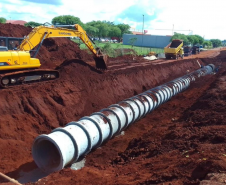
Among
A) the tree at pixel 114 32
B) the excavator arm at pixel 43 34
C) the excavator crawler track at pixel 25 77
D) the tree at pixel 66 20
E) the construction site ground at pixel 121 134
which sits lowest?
the construction site ground at pixel 121 134

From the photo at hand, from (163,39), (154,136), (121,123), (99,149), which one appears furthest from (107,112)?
(163,39)

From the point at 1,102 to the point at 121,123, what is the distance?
5.90 metres

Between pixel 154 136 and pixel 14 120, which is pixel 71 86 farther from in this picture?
pixel 154 136

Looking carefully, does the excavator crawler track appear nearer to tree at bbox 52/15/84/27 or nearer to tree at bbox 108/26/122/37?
tree at bbox 52/15/84/27

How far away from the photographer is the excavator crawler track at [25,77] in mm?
13442

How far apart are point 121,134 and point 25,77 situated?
22.6 ft

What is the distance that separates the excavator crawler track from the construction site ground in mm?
831

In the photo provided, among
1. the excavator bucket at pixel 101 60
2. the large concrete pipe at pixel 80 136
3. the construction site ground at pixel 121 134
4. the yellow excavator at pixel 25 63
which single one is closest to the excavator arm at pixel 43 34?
the yellow excavator at pixel 25 63

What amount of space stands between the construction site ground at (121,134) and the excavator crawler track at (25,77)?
83 centimetres

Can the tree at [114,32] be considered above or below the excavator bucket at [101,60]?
above

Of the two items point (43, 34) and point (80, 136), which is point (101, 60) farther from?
point (80, 136)

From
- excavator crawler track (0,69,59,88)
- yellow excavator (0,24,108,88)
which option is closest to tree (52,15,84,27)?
yellow excavator (0,24,108,88)

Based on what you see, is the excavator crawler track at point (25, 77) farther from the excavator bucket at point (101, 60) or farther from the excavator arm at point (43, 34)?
the excavator bucket at point (101, 60)

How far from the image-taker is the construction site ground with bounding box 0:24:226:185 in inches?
265
